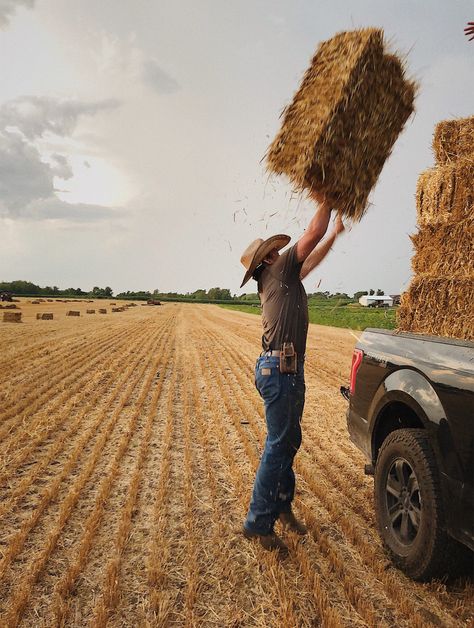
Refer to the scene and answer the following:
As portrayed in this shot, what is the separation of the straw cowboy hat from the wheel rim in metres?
1.64

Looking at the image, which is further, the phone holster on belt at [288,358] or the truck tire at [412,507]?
the phone holster on belt at [288,358]

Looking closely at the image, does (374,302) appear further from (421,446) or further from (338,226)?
(421,446)

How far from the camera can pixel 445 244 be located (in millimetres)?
4922

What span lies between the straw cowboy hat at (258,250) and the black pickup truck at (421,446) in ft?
3.62

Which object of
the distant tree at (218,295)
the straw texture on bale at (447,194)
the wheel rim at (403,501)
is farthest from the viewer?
the distant tree at (218,295)

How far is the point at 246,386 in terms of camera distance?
31.1 ft

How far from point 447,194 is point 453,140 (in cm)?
80

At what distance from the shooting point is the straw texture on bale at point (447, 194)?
16.2 ft

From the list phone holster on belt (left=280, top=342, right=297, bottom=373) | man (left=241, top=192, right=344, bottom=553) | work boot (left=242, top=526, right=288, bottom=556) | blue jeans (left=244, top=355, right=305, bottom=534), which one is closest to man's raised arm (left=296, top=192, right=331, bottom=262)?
man (left=241, top=192, right=344, bottom=553)

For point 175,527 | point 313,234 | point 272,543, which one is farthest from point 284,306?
point 175,527

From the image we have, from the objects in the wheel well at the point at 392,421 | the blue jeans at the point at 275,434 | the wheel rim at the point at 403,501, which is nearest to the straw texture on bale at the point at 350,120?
the blue jeans at the point at 275,434

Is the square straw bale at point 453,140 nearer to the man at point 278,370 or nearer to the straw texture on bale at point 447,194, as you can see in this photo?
the straw texture on bale at point 447,194

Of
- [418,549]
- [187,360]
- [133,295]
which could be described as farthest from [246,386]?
[133,295]

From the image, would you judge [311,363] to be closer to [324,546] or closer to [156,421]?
[156,421]
